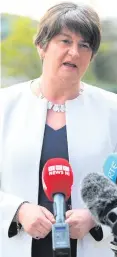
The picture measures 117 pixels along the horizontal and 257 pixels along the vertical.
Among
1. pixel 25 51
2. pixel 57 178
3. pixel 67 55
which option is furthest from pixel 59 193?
pixel 25 51

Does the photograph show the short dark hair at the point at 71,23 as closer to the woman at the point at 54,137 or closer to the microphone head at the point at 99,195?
the woman at the point at 54,137

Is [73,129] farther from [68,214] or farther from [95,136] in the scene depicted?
[68,214]

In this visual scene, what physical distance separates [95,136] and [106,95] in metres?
0.15

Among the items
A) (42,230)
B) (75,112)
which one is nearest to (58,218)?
(42,230)

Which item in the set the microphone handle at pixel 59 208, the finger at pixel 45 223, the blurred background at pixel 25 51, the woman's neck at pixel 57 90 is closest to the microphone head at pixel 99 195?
the microphone handle at pixel 59 208

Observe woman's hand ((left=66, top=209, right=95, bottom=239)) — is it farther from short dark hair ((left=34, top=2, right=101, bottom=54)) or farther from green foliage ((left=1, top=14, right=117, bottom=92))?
green foliage ((left=1, top=14, right=117, bottom=92))

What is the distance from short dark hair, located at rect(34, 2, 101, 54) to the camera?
45.3 inches

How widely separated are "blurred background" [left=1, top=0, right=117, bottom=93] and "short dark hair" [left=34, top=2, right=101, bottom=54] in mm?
1594

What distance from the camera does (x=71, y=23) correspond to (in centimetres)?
115

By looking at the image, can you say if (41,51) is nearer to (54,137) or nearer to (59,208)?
(54,137)

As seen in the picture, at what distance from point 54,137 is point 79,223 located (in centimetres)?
24

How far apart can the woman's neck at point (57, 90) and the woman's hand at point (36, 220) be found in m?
0.31

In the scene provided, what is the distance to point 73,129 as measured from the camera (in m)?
1.21

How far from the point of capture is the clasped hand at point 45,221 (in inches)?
40.6
